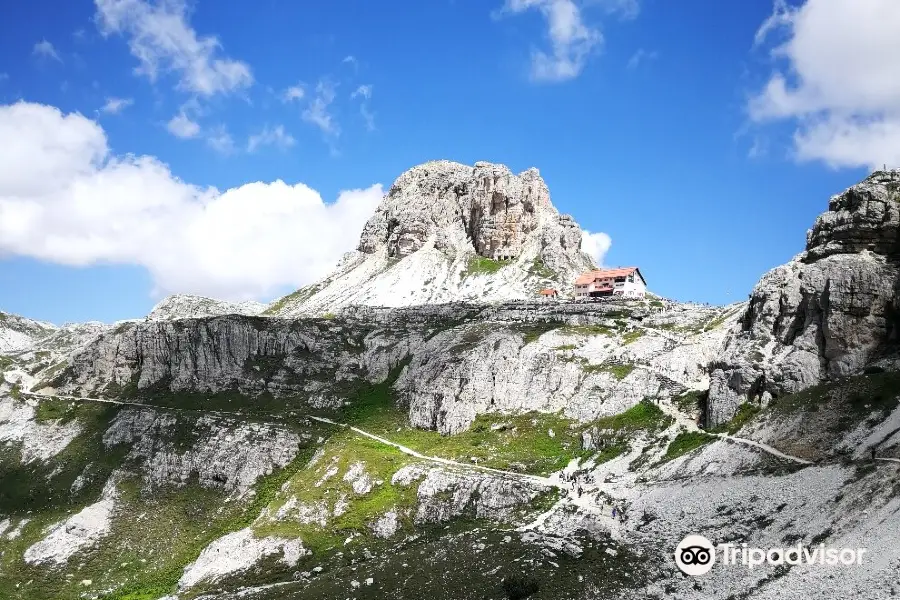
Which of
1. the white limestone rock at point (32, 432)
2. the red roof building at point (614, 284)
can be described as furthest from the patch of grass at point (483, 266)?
the white limestone rock at point (32, 432)

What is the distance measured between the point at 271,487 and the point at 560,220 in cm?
13102

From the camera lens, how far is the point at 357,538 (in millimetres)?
74938

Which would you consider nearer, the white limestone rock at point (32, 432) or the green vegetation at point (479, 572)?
the green vegetation at point (479, 572)

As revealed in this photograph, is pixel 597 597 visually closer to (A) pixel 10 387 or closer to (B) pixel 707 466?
(B) pixel 707 466

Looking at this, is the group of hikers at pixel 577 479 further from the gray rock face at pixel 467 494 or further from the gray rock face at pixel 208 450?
the gray rock face at pixel 208 450

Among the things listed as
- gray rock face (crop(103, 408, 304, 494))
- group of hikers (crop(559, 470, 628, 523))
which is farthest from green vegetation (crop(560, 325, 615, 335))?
gray rock face (crop(103, 408, 304, 494))

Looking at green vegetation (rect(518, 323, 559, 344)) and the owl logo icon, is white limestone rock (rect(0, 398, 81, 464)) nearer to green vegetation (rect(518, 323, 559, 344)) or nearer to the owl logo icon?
green vegetation (rect(518, 323, 559, 344))

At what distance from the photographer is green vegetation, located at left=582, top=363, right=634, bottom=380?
91469 mm

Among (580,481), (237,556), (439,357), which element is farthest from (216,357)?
(580,481)

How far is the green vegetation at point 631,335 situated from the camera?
333 ft

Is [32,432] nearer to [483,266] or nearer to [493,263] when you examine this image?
[483,266]

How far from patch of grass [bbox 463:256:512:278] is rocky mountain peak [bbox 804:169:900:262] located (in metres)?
108

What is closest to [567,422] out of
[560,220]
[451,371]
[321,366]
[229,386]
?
[451,371]

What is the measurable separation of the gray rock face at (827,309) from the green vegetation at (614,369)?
45.6ft
